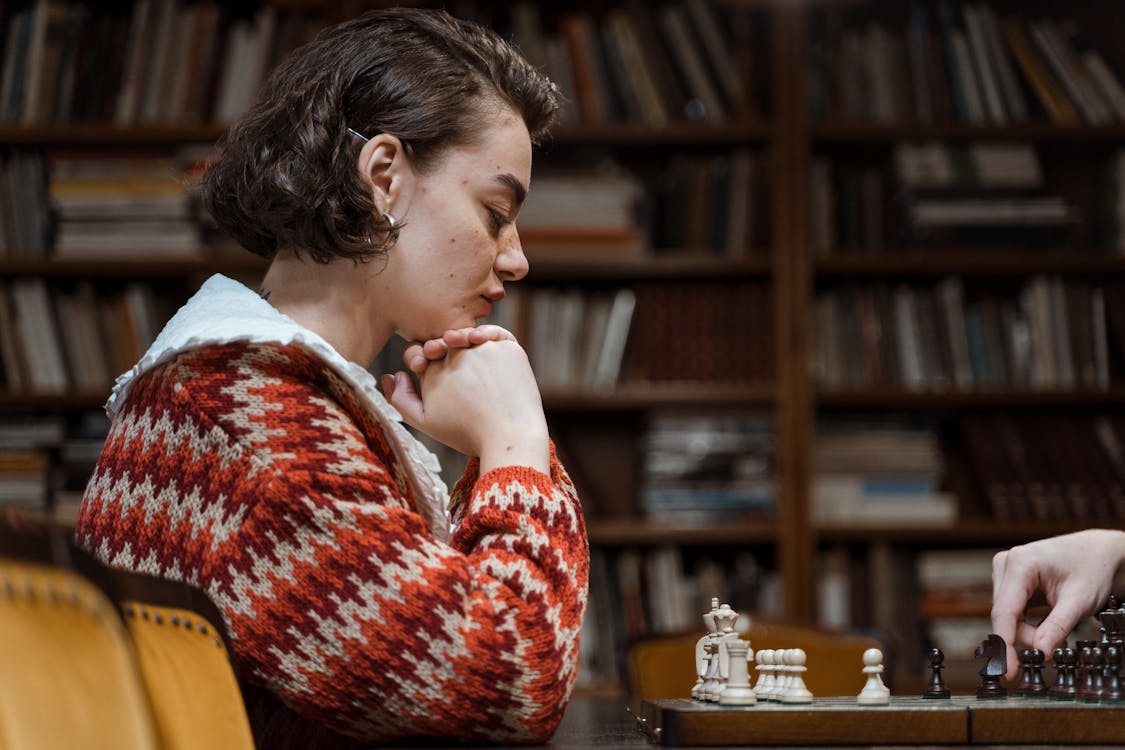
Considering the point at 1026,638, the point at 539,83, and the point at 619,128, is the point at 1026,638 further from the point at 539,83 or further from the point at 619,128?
the point at 619,128

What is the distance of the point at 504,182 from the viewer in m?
1.27

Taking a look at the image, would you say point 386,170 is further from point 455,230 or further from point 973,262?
point 973,262

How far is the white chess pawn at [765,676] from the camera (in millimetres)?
1029

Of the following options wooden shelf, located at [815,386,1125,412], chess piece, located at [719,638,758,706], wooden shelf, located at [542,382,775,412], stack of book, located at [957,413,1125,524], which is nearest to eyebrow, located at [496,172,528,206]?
chess piece, located at [719,638,758,706]

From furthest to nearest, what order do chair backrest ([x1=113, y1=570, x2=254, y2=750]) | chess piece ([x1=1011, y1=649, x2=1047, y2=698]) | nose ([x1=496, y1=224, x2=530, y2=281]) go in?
nose ([x1=496, y1=224, x2=530, y2=281]) → chess piece ([x1=1011, y1=649, x2=1047, y2=698]) → chair backrest ([x1=113, y1=570, x2=254, y2=750])

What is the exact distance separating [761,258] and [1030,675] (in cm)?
238

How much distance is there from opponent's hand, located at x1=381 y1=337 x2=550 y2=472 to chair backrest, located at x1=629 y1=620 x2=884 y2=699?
1.16m

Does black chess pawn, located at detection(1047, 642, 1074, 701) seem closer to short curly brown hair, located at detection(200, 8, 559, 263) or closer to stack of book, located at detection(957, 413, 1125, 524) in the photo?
short curly brown hair, located at detection(200, 8, 559, 263)

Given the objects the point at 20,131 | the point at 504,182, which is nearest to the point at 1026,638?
the point at 504,182

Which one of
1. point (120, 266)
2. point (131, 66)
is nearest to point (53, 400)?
point (120, 266)

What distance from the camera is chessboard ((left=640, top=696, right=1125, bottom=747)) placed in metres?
0.90

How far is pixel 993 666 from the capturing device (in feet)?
3.59

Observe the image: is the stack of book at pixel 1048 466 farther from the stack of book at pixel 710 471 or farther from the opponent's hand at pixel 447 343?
the opponent's hand at pixel 447 343

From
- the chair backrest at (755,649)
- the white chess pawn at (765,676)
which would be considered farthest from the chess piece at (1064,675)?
the chair backrest at (755,649)
